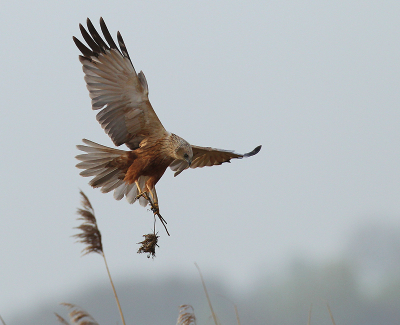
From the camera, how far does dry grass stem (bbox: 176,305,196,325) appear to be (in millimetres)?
3437

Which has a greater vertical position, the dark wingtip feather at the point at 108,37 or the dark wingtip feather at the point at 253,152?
the dark wingtip feather at the point at 108,37

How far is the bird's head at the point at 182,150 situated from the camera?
15.8ft

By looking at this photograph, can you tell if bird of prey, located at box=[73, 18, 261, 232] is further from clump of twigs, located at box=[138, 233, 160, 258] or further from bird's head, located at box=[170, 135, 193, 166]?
clump of twigs, located at box=[138, 233, 160, 258]

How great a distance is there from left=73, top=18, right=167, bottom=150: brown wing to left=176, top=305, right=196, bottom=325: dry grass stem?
210 cm

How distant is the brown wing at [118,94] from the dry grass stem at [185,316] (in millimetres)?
2099

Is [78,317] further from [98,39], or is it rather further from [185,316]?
[98,39]

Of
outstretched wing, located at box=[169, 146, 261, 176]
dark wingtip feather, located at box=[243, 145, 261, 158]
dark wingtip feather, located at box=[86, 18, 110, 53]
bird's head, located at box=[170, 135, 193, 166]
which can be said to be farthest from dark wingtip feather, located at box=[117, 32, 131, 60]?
dark wingtip feather, located at box=[243, 145, 261, 158]

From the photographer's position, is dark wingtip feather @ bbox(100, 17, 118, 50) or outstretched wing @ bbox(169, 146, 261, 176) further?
outstretched wing @ bbox(169, 146, 261, 176)

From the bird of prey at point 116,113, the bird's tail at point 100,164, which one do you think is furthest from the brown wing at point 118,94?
the bird's tail at point 100,164

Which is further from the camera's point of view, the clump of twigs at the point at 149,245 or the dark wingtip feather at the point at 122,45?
the dark wingtip feather at the point at 122,45

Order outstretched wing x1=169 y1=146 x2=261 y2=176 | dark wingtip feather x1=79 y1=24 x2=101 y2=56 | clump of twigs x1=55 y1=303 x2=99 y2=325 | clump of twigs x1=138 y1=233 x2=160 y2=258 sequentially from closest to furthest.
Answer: clump of twigs x1=55 y1=303 x2=99 y2=325 < clump of twigs x1=138 y1=233 x2=160 y2=258 < dark wingtip feather x1=79 y1=24 x2=101 y2=56 < outstretched wing x1=169 y1=146 x2=261 y2=176

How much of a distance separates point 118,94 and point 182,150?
3.14ft

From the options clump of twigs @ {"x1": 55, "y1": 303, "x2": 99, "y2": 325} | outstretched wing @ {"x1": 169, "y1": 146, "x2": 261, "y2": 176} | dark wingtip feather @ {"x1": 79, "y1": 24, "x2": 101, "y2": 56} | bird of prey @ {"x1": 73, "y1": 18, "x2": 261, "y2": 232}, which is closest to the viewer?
clump of twigs @ {"x1": 55, "y1": 303, "x2": 99, "y2": 325}

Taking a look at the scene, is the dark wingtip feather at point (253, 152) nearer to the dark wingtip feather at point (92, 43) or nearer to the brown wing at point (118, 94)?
the brown wing at point (118, 94)
